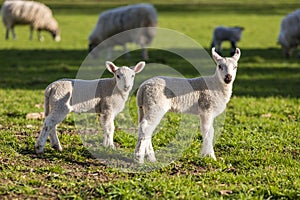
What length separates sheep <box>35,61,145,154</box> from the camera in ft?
21.0

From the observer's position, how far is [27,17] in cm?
2542

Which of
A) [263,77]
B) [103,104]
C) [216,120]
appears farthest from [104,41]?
[103,104]

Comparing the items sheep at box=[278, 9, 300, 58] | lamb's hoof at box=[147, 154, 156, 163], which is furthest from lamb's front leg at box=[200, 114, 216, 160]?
sheep at box=[278, 9, 300, 58]

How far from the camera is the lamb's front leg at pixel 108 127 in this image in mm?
6621

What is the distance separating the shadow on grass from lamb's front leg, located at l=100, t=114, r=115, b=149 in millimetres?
5914

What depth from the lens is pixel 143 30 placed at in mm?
17703

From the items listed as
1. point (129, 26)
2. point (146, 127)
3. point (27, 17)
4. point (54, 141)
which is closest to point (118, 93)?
point (146, 127)

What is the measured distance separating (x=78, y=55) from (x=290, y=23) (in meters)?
7.51

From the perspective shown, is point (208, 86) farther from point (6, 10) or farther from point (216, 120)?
point (6, 10)

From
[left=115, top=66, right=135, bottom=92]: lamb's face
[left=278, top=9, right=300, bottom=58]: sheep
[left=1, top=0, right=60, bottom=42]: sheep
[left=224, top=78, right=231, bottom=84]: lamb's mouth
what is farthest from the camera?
[left=1, top=0, right=60, bottom=42]: sheep

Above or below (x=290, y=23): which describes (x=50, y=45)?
below

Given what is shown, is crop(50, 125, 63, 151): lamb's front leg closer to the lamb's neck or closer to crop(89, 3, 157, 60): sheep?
the lamb's neck

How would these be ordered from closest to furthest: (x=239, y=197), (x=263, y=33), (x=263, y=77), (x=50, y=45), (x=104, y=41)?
1. (x=239, y=197)
2. (x=263, y=77)
3. (x=104, y=41)
4. (x=50, y=45)
5. (x=263, y=33)

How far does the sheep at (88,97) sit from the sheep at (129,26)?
11.0 m
